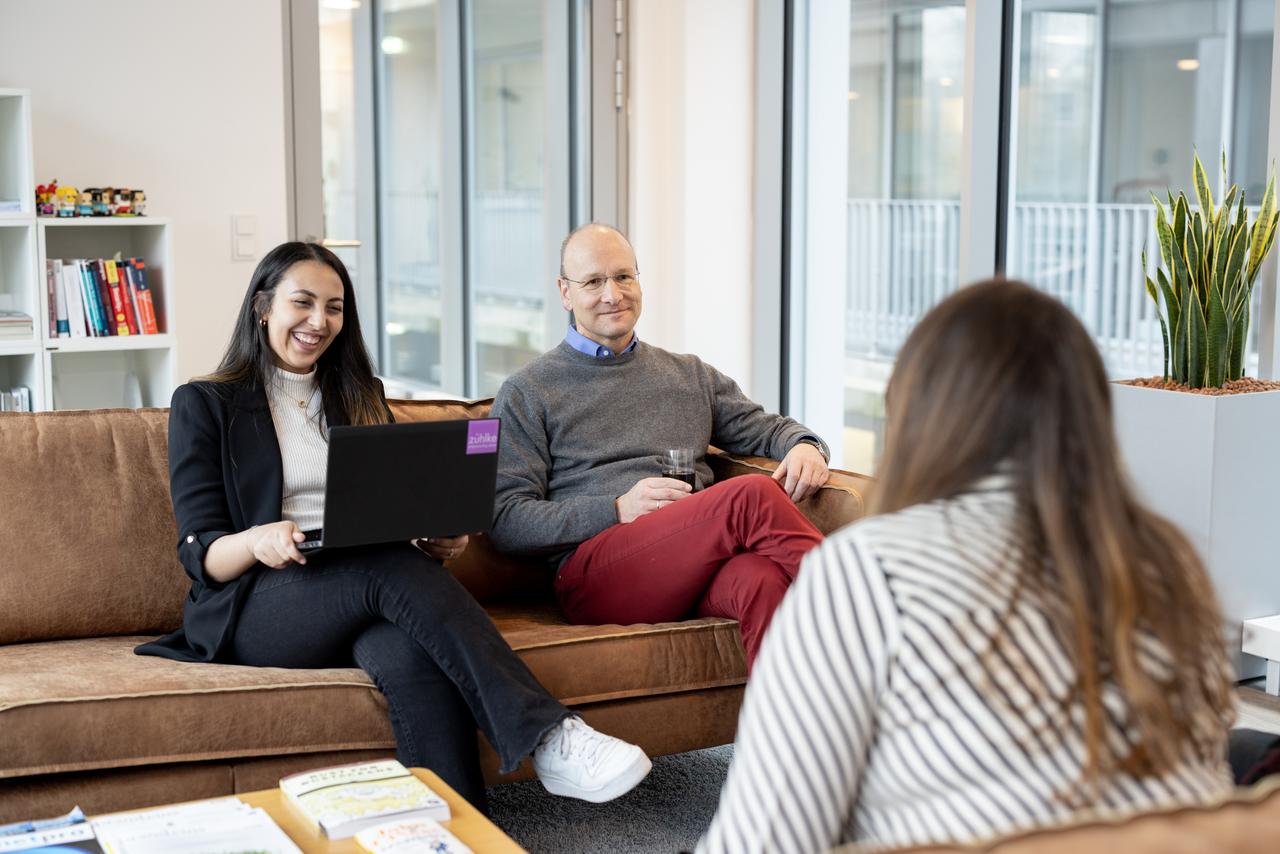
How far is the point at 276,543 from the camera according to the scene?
226cm

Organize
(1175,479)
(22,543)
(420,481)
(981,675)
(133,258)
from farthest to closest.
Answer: (133,258) < (1175,479) < (22,543) < (420,481) < (981,675)

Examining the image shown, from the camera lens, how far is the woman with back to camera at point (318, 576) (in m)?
2.19

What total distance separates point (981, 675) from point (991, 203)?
3.42 m

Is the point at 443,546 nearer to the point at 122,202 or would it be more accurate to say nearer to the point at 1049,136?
the point at 122,202

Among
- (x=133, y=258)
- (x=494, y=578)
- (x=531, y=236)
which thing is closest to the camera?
(x=494, y=578)

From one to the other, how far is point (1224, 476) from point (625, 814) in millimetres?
1659

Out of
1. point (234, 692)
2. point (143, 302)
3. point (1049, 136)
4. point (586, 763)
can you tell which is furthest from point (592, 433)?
point (1049, 136)

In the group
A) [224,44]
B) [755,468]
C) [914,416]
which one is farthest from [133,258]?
[914,416]

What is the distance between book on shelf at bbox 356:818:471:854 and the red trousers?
0.95 metres

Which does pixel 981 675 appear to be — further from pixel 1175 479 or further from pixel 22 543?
pixel 1175 479

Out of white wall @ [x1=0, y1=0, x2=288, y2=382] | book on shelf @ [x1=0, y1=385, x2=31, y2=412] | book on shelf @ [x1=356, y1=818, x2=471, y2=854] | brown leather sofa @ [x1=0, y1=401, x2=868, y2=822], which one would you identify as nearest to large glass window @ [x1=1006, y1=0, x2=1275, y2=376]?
brown leather sofa @ [x1=0, y1=401, x2=868, y2=822]

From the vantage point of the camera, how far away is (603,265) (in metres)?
2.99

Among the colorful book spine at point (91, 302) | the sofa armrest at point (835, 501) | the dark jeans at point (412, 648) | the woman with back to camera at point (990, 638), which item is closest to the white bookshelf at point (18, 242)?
the colorful book spine at point (91, 302)

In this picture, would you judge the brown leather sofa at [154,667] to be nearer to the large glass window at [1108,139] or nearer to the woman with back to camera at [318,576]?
the woman with back to camera at [318,576]
